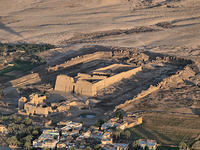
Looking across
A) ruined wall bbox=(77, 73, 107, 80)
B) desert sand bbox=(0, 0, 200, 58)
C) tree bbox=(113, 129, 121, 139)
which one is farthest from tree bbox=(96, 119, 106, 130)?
desert sand bbox=(0, 0, 200, 58)

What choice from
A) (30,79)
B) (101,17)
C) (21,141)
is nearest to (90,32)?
(101,17)

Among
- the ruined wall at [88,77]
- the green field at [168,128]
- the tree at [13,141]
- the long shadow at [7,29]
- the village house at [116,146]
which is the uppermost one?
the long shadow at [7,29]

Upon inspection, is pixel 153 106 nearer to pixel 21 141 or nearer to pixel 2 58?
pixel 21 141

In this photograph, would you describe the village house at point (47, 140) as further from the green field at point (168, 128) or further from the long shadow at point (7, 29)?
the long shadow at point (7, 29)

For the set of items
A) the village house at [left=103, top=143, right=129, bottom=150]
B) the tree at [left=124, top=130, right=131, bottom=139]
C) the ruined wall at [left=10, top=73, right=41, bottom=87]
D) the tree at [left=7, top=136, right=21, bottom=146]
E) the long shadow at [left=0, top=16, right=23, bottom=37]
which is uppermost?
the long shadow at [left=0, top=16, right=23, bottom=37]

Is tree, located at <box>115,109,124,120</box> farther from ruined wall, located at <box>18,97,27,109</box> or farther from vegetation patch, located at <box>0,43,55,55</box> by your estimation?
vegetation patch, located at <box>0,43,55,55</box>

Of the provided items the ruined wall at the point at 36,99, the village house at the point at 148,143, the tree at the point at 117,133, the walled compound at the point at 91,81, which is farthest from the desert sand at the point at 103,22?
the village house at the point at 148,143

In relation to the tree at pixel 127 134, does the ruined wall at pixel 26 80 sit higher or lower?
higher

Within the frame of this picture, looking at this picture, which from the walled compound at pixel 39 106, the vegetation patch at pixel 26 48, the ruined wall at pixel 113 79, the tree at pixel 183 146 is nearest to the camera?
the tree at pixel 183 146
